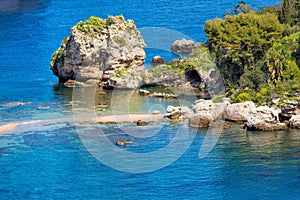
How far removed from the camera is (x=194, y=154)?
79188 millimetres

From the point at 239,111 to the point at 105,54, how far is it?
30.6 m

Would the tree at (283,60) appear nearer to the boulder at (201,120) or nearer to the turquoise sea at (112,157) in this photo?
the turquoise sea at (112,157)

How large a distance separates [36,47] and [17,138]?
61583mm

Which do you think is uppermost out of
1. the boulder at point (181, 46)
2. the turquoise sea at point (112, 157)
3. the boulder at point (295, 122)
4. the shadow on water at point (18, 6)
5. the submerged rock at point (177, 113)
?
the shadow on water at point (18, 6)

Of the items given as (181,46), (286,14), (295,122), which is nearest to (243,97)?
(295,122)

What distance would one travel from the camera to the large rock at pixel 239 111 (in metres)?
90.2

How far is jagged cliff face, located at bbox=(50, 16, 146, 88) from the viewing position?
113 m

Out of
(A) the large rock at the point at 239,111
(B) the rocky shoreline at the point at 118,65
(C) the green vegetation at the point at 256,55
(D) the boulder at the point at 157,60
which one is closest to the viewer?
(A) the large rock at the point at 239,111

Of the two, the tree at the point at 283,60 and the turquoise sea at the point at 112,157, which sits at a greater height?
the tree at the point at 283,60

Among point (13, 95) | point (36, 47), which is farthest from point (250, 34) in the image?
point (36, 47)

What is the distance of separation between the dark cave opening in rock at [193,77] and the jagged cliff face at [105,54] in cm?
714

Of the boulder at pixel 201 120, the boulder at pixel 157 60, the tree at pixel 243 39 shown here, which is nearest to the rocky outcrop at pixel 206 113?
the boulder at pixel 201 120

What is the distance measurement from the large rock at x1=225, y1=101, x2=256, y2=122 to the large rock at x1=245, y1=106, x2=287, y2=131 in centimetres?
324

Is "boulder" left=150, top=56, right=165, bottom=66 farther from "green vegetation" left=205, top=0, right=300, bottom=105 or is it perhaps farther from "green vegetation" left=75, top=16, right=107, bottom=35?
"green vegetation" left=205, top=0, right=300, bottom=105
